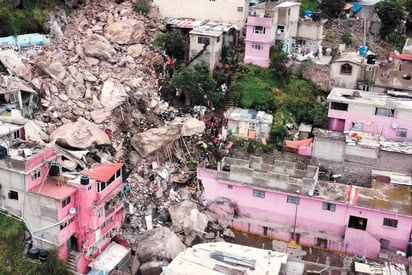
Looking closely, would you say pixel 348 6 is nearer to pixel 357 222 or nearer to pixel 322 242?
pixel 357 222

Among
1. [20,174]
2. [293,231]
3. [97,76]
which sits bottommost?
[293,231]

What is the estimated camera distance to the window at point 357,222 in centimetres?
2802

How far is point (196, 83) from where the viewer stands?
34500 mm

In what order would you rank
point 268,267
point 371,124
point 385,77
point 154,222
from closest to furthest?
point 268,267, point 154,222, point 371,124, point 385,77

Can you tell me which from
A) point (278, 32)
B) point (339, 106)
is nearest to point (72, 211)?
point (339, 106)

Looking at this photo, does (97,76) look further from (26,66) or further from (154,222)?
(154,222)

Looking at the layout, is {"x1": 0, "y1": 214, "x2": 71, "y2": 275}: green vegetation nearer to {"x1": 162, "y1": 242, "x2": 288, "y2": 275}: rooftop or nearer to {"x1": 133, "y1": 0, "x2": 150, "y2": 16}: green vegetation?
{"x1": 162, "y1": 242, "x2": 288, "y2": 275}: rooftop

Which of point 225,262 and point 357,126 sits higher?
point 357,126

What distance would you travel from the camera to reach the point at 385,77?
36.1m

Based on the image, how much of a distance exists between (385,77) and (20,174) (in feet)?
77.8

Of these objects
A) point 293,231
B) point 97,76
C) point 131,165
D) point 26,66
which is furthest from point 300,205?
point 26,66

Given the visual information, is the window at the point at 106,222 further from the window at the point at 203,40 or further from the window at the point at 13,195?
the window at the point at 203,40

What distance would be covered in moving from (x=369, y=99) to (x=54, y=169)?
19.1 metres

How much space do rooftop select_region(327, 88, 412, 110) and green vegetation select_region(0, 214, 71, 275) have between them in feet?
60.9
